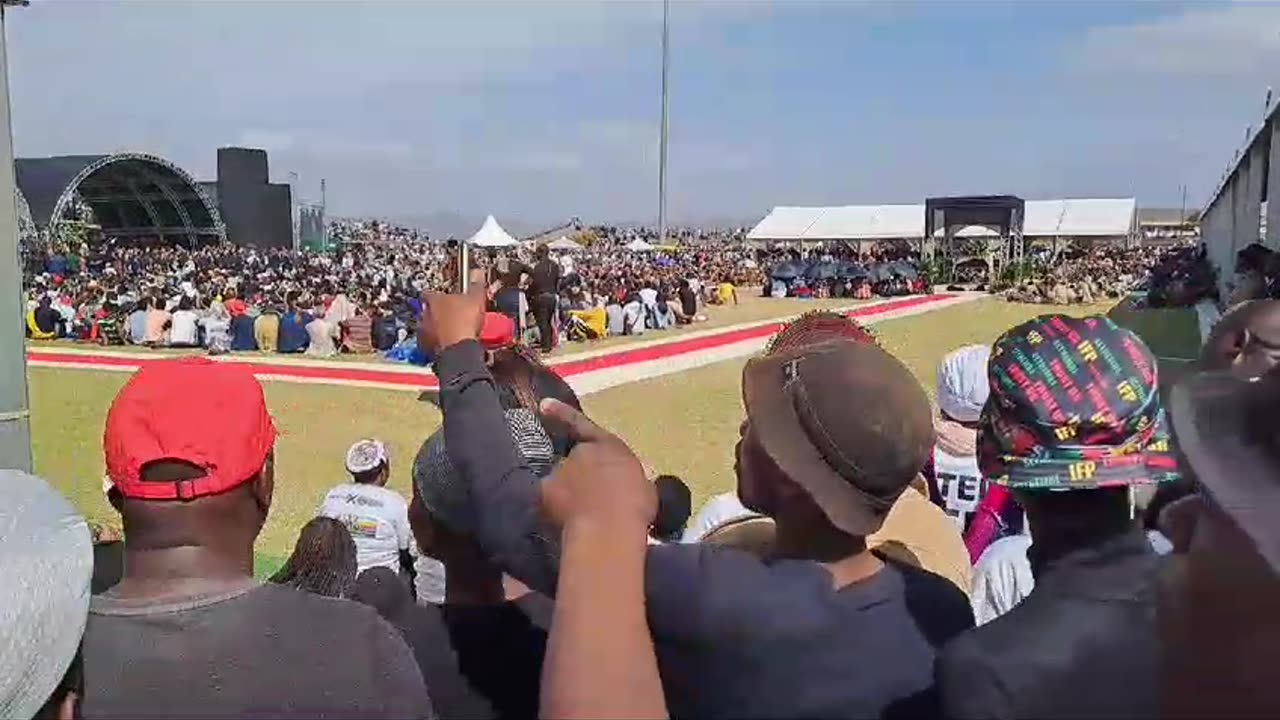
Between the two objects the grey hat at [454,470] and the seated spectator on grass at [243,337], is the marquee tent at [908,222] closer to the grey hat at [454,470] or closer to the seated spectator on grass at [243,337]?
the seated spectator on grass at [243,337]

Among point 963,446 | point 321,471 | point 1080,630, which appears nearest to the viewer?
point 1080,630

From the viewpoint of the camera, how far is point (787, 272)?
108ft

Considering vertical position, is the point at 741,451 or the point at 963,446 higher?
the point at 741,451

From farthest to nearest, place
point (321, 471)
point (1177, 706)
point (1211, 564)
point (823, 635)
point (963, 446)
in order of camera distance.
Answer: point (321, 471)
point (963, 446)
point (823, 635)
point (1177, 706)
point (1211, 564)

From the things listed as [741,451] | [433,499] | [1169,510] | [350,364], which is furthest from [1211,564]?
[350,364]

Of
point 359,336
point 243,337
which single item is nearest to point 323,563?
point 359,336

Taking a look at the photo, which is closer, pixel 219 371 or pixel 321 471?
pixel 219 371

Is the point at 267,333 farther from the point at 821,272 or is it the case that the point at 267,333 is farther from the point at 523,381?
the point at 821,272

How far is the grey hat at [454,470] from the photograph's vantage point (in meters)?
2.02

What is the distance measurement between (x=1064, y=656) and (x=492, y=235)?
22.6 m

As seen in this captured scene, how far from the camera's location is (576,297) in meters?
20.9

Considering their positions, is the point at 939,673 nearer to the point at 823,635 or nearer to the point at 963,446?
the point at 823,635

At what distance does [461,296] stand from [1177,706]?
1.40 meters

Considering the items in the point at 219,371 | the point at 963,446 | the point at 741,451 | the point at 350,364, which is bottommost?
the point at 350,364
